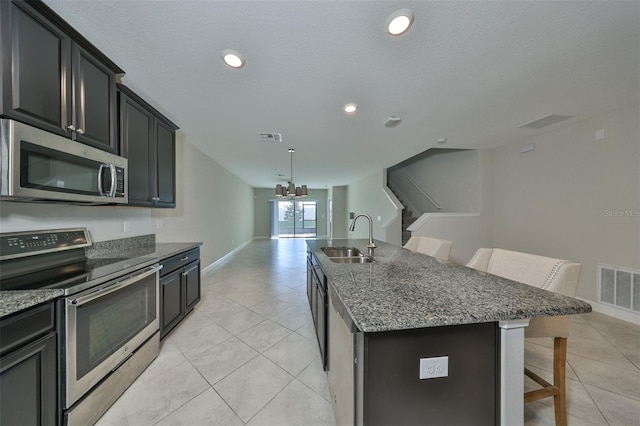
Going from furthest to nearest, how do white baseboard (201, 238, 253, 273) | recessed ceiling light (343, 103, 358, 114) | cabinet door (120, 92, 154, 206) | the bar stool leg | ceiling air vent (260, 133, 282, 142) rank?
white baseboard (201, 238, 253, 273)
ceiling air vent (260, 133, 282, 142)
recessed ceiling light (343, 103, 358, 114)
cabinet door (120, 92, 154, 206)
the bar stool leg

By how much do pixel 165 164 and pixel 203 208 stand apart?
2053 millimetres

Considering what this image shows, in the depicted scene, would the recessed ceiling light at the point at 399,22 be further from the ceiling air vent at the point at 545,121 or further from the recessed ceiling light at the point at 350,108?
the ceiling air vent at the point at 545,121

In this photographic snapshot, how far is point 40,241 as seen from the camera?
1.53 metres

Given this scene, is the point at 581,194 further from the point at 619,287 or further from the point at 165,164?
the point at 165,164

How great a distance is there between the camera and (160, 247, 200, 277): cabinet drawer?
216 centimetres

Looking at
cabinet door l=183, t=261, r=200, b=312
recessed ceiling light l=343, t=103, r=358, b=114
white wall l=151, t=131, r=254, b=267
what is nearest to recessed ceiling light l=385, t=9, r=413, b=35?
recessed ceiling light l=343, t=103, r=358, b=114

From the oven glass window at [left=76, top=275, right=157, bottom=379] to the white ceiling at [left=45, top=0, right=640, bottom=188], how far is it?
1.83m

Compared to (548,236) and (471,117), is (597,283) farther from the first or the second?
(471,117)

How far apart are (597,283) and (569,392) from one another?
2423 mm

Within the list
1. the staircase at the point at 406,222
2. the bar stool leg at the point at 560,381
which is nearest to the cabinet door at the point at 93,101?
the bar stool leg at the point at 560,381

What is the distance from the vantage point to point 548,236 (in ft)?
11.8

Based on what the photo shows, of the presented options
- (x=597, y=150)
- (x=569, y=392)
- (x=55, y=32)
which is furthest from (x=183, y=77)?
(x=597, y=150)

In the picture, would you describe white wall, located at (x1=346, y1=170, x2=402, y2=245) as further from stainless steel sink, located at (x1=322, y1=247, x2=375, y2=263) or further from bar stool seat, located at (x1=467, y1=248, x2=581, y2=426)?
bar stool seat, located at (x1=467, y1=248, x2=581, y2=426)

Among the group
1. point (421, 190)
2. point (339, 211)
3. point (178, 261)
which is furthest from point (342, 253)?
point (339, 211)
